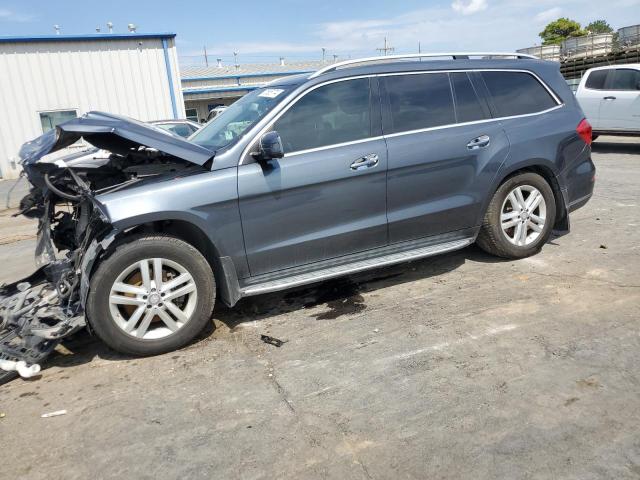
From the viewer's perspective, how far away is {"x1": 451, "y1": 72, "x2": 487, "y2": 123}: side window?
4.68m

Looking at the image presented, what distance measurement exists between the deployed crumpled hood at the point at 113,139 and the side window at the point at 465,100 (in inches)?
88.7

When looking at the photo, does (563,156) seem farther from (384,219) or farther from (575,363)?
(575,363)

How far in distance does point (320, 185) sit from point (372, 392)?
5.37ft

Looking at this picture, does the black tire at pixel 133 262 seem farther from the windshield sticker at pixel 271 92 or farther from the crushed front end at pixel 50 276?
the windshield sticker at pixel 271 92

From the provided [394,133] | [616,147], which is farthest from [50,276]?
[616,147]

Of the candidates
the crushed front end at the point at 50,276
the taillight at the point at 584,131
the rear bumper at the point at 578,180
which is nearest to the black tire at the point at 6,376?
the crushed front end at the point at 50,276

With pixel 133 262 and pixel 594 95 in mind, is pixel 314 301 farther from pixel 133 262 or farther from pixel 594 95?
pixel 594 95

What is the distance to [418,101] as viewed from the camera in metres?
4.52

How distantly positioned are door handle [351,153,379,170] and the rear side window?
145 centimetres

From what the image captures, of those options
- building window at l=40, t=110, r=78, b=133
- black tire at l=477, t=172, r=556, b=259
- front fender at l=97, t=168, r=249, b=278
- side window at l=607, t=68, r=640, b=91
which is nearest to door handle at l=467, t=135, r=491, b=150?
black tire at l=477, t=172, r=556, b=259

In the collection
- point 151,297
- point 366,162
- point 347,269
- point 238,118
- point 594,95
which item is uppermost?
point 238,118

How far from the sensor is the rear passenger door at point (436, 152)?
171 inches

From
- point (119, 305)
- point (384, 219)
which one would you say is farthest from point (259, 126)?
point (119, 305)

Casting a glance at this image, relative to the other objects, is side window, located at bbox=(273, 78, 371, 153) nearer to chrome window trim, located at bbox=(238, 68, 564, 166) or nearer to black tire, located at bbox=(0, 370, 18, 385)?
chrome window trim, located at bbox=(238, 68, 564, 166)
